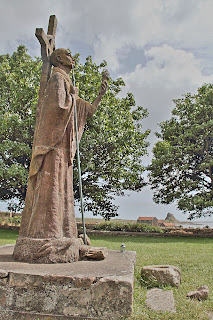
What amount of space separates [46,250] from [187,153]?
1657 cm

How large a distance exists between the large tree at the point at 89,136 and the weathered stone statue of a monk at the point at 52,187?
31.4 ft

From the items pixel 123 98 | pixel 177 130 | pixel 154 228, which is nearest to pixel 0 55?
pixel 123 98

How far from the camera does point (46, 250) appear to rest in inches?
148

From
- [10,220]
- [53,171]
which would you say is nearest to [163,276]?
[53,171]

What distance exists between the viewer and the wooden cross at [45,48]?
477cm

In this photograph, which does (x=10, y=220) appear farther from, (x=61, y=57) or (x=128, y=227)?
(x=61, y=57)

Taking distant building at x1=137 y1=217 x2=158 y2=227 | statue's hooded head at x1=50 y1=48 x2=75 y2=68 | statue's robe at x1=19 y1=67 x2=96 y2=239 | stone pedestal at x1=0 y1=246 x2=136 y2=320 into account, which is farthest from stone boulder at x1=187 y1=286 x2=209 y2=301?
distant building at x1=137 y1=217 x2=158 y2=227

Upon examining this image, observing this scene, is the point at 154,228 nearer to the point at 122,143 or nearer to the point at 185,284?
the point at 122,143

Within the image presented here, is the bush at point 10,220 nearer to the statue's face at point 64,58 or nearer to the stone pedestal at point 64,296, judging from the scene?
the statue's face at point 64,58

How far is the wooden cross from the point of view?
477cm

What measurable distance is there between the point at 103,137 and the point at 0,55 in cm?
1036

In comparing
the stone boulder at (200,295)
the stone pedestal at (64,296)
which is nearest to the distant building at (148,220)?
the stone boulder at (200,295)

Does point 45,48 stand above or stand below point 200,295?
above

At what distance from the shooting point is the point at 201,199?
16078 millimetres
